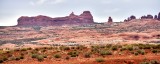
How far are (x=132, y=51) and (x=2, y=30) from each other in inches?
6726

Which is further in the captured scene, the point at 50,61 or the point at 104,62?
the point at 50,61

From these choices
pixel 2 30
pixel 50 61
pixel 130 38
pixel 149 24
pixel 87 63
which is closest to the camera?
pixel 87 63

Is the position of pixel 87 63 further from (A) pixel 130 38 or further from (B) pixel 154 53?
(A) pixel 130 38

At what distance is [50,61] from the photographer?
94.2 ft

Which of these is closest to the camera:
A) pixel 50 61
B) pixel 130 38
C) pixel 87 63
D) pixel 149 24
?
pixel 87 63

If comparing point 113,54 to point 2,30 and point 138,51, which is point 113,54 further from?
point 2,30

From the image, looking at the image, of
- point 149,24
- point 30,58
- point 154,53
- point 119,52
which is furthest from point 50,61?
point 149,24

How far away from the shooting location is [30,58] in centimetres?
3058

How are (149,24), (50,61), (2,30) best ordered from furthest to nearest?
(2,30) → (149,24) → (50,61)

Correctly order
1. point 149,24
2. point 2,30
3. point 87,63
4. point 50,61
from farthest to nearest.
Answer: point 2,30
point 149,24
point 50,61
point 87,63

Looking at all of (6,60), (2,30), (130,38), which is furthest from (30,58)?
(2,30)

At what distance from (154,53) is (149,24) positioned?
152 meters

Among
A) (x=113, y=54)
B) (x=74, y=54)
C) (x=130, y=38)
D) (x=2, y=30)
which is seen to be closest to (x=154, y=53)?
(x=113, y=54)

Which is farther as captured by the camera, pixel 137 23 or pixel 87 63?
pixel 137 23
